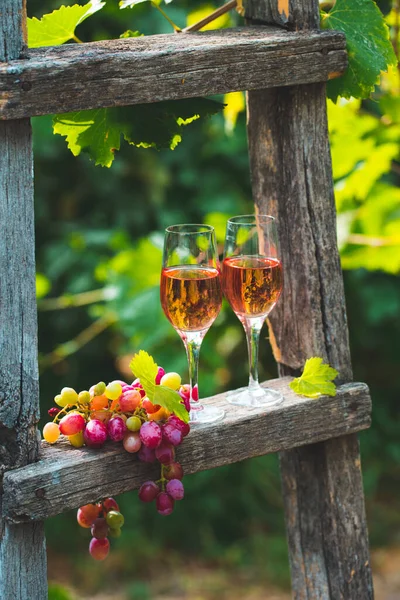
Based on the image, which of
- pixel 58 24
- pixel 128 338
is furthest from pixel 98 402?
pixel 128 338

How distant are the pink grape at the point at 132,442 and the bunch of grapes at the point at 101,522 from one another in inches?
4.5

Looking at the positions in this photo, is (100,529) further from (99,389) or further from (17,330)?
(17,330)

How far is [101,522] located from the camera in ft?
4.12

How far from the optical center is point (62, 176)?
11.5 ft

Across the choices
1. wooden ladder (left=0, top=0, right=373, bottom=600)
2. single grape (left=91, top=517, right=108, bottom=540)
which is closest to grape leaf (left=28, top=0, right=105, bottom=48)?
wooden ladder (left=0, top=0, right=373, bottom=600)

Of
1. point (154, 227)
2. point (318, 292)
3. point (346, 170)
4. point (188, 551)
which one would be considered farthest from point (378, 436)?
point (318, 292)

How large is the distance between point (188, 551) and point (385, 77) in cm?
200

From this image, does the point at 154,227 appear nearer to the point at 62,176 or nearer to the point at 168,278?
the point at 62,176

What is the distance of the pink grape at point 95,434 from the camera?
1166 mm

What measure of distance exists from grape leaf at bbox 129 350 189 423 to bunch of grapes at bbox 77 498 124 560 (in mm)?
185

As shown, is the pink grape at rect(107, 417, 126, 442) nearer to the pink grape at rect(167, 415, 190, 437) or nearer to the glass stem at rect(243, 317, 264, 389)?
the pink grape at rect(167, 415, 190, 437)

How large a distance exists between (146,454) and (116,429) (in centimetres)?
5

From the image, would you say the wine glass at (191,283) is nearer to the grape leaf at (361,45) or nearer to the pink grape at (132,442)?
the pink grape at (132,442)

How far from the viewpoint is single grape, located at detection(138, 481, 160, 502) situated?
3.86ft
